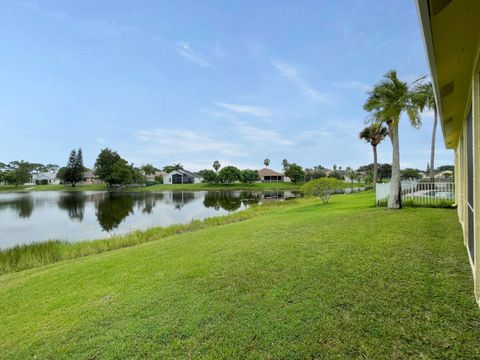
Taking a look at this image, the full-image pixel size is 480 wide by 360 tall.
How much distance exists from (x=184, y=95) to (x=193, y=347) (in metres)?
36.6

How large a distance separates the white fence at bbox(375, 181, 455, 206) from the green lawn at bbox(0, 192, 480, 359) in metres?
5.81

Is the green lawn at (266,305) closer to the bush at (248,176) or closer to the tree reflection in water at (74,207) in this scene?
the tree reflection in water at (74,207)

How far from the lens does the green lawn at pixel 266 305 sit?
2.71 meters

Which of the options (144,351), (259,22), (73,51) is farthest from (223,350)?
(73,51)

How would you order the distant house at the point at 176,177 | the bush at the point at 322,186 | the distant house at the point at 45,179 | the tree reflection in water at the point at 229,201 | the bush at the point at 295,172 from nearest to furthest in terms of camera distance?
the bush at the point at 322,186
the tree reflection in water at the point at 229,201
the bush at the point at 295,172
the distant house at the point at 176,177
the distant house at the point at 45,179

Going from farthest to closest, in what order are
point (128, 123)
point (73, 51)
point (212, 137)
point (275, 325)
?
point (212, 137)
point (128, 123)
point (73, 51)
point (275, 325)

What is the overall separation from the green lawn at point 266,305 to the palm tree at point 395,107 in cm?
486

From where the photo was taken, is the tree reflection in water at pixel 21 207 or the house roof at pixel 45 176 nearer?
the tree reflection in water at pixel 21 207

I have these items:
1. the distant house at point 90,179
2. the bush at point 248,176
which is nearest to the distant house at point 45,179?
the distant house at point 90,179

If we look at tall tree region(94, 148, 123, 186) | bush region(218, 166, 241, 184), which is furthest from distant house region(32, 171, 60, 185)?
bush region(218, 166, 241, 184)

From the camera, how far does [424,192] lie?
11875 mm

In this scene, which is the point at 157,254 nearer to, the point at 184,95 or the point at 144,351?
the point at 144,351

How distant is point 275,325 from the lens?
120 inches

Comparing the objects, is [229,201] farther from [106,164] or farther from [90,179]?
[90,179]
